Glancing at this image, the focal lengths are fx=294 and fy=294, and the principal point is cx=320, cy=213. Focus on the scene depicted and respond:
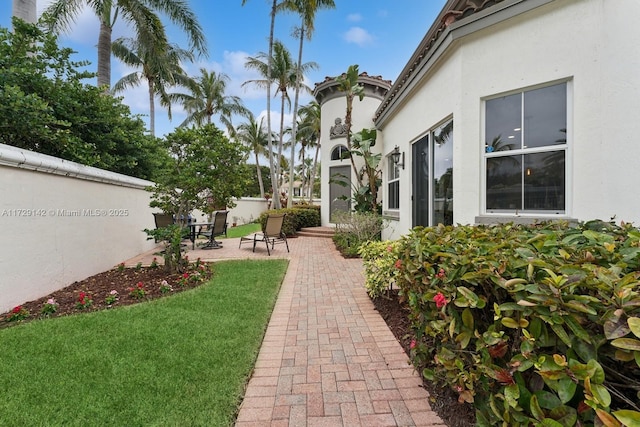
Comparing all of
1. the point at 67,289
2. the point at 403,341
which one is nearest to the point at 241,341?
the point at 403,341

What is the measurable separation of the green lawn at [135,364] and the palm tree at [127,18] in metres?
8.87

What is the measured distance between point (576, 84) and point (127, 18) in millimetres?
15275

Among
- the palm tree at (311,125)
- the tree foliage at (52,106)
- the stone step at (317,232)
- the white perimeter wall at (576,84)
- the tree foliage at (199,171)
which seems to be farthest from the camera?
the palm tree at (311,125)

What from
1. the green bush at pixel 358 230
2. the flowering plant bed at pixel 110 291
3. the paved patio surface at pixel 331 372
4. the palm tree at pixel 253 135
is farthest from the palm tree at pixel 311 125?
the paved patio surface at pixel 331 372

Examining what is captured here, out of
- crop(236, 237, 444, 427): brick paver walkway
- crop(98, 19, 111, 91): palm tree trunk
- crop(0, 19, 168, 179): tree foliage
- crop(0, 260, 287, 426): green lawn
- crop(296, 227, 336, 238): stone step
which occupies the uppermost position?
crop(98, 19, 111, 91): palm tree trunk

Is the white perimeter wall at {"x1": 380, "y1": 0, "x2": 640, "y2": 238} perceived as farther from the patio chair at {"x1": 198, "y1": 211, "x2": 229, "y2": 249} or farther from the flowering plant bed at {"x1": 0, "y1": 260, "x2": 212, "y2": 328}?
the patio chair at {"x1": 198, "y1": 211, "x2": 229, "y2": 249}

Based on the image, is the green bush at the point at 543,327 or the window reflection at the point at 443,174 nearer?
the green bush at the point at 543,327

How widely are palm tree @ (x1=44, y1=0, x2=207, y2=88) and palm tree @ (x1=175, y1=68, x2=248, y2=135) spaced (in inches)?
489

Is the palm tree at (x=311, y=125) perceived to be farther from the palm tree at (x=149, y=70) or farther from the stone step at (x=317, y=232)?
the stone step at (x=317, y=232)

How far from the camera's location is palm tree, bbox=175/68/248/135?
2623cm

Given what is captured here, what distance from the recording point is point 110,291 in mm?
5195

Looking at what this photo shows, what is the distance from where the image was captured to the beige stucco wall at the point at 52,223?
4.30 m

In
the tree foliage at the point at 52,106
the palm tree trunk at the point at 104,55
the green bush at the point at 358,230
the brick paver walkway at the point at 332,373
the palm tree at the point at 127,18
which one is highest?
the palm tree at the point at 127,18

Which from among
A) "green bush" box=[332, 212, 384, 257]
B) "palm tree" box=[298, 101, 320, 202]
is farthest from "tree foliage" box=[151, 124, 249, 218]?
"palm tree" box=[298, 101, 320, 202]
